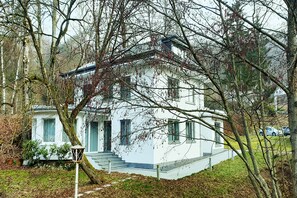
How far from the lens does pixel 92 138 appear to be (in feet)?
68.0

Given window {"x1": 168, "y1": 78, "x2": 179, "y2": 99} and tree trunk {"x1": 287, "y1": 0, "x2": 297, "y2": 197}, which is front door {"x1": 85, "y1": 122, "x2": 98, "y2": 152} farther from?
tree trunk {"x1": 287, "y1": 0, "x2": 297, "y2": 197}

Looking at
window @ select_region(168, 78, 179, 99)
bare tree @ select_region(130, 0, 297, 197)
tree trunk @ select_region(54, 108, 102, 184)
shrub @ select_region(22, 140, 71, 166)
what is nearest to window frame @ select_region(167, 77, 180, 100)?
window @ select_region(168, 78, 179, 99)

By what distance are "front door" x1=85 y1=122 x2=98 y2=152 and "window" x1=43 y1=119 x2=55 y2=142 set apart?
98.2 inches

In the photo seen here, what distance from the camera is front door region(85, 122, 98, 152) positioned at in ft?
66.2

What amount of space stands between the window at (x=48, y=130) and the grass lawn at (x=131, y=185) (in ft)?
10.6

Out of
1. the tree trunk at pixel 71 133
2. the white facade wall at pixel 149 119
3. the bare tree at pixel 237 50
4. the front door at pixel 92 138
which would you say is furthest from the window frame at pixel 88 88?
the front door at pixel 92 138

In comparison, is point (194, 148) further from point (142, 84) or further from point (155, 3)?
point (155, 3)

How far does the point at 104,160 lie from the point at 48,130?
473 centimetres

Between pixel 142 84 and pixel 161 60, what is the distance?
966 mm

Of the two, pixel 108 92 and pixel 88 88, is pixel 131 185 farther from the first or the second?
pixel 108 92

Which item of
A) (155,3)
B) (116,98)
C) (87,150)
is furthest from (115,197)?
(87,150)

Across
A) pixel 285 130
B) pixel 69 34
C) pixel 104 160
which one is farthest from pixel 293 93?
pixel 104 160

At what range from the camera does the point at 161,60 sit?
5.43m

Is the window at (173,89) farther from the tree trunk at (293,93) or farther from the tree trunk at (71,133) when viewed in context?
the tree trunk at (71,133)
